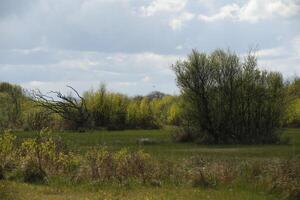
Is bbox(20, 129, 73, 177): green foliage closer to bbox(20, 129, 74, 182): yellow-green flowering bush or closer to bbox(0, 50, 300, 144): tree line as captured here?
bbox(20, 129, 74, 182): yellow-green flowering bush

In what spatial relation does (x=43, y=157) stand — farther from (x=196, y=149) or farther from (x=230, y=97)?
(x=230, y=97)

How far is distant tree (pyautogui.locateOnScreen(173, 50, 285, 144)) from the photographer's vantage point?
4712 cm

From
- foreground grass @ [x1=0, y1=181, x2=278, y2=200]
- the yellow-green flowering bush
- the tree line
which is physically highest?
the tree line

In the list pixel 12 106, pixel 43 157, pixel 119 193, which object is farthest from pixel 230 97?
pixel 12 106

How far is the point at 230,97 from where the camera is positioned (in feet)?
155

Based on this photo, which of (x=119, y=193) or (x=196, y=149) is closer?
(x=119, y=193)

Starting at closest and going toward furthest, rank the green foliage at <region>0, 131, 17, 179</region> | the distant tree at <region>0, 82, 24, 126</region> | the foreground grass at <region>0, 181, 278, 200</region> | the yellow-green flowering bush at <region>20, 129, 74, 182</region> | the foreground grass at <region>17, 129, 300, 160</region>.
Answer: the foreground grass at <region>0, 181, 278, 200</region> < the yellow-green flowering bush at <region>20, 129, 74, 182</region> < the green foliage at <region>0, 131, 17, 179</region> < the foreground grass at <region>17, 129, 300, 160</region> < the distant tree at <region>0, 82, 24, 126</region>

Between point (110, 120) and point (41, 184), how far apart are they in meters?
62.6

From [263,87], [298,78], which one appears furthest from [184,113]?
[298,78]

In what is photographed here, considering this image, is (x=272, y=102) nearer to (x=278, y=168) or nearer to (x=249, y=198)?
(x=278, y=168)

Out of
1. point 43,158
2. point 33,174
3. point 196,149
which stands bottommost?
point 33,174

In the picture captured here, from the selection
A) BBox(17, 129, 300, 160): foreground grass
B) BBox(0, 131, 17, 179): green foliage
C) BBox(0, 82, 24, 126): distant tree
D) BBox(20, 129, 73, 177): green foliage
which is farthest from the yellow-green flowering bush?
BBox(0, 82, 24, 126): distant tree

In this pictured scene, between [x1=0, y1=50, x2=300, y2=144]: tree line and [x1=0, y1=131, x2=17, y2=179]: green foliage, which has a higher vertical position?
[x1=0, y1=50, x2=300, y2=144]: tree line

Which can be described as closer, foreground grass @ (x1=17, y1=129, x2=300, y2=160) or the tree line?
foreground grass @ (x1=17, y1=129, x2=300, y2=160)
